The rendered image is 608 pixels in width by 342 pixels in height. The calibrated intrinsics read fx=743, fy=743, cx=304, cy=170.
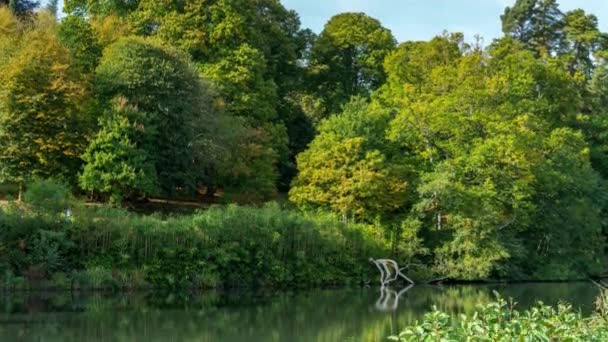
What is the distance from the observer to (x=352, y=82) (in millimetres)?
46312

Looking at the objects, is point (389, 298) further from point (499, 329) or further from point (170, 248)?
point (499, 329)

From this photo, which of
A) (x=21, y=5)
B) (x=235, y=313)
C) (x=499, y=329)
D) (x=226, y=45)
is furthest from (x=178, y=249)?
(x=21, y=5)

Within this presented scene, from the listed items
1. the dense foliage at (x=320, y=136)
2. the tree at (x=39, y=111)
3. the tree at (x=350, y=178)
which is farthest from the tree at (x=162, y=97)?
the tree at (x=350, y=178)

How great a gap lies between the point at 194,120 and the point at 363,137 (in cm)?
761

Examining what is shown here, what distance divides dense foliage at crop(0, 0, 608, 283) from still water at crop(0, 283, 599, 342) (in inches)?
136

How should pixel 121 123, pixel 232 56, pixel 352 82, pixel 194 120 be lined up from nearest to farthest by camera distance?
pixel 121 123 → pixel 194 120 → pixel 232 56 → pixel 352 82

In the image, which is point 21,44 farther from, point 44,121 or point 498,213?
point 498,213

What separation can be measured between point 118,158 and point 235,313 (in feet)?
34.8

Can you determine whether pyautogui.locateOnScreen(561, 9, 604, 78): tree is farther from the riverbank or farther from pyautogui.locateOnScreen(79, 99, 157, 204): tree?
pyautogui.locateOnScreen(79, 99, 157, 204): tree

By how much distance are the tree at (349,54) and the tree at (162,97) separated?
13637 mm

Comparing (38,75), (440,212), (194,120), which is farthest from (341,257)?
(38,75)

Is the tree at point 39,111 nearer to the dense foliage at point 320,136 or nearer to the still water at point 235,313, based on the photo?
the dense foliage at point 320,136

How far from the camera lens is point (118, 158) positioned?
2941 centimetres

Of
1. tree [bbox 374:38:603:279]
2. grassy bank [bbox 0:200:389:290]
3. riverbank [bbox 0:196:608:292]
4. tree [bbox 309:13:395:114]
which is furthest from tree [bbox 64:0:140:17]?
riverbank [bbox 0:196:608:292]
